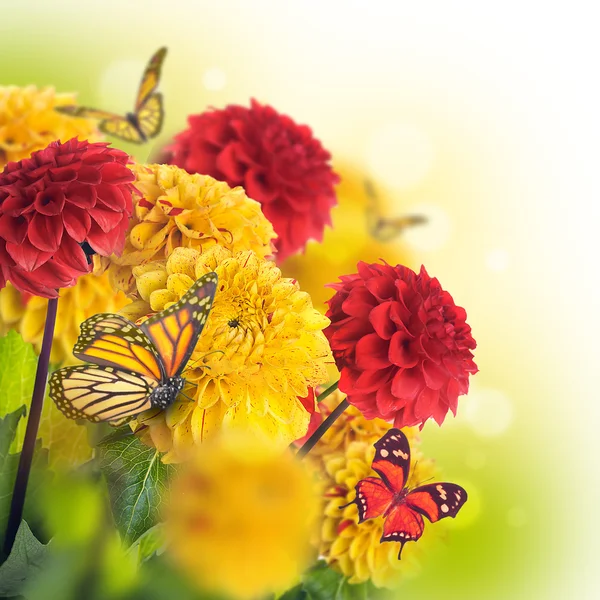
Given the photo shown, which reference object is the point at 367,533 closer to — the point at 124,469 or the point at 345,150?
the point at 124,469

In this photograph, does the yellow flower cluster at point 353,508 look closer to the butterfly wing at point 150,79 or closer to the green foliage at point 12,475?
the green foliage at point 12,475

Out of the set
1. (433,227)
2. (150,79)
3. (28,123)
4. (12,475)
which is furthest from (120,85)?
(12,475)

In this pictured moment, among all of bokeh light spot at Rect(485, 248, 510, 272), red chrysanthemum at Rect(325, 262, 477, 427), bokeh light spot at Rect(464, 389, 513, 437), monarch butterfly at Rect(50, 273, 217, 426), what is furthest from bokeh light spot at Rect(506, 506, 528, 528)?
monarch butterfly at Rect(50, 273, 217, 426)

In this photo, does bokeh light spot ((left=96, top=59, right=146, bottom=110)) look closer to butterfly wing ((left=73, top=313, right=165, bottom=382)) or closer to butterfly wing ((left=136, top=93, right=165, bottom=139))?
butterfly wing ((left=136, top=93, right=165, bottom=139))

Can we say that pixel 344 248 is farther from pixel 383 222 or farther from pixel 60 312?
Result: pixel 60 312

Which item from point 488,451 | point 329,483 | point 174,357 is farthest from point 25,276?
point 488,451

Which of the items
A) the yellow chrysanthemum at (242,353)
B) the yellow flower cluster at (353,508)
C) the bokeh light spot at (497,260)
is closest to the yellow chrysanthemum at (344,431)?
the yellow flower cluster at (353,508)
